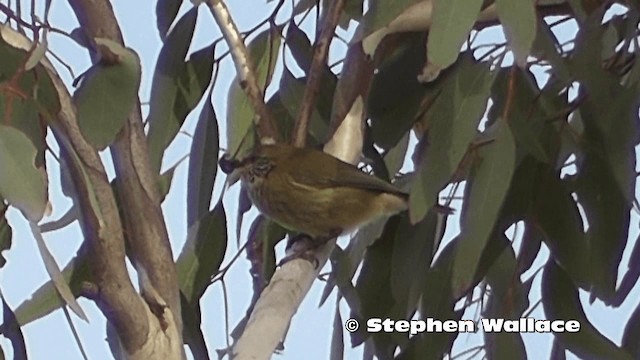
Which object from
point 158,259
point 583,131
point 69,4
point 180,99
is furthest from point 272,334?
point 583,131

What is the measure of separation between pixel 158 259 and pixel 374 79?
20.5 inches

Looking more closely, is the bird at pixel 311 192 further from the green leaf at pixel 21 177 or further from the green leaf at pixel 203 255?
the green leaf at pixel 21 177

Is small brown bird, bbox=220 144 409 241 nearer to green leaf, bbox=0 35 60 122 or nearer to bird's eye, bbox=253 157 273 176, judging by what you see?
bird's eye, bbox=253 157 273 176

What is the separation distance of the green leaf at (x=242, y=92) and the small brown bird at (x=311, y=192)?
0.15 feet

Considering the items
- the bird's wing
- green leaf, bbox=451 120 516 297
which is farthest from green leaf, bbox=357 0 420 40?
the bird's wing

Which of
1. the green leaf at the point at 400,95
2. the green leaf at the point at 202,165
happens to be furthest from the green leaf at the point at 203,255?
the green leaf at the point at 400,95

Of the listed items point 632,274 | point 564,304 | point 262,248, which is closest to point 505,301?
point 564,304

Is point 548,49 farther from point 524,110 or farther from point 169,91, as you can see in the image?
point 169,91

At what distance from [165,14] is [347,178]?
0.32m

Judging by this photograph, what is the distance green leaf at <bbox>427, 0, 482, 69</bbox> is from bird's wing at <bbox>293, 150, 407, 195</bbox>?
38cm

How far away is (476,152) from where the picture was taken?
1.29 meters

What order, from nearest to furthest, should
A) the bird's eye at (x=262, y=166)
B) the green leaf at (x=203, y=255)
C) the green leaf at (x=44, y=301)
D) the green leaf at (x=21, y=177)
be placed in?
the green leaf at (x=21, y=177) < the green leaf at (x=44, y=301) < the green leaf at (x=203, y=255) < the bird's eye at (x=262, y=166)

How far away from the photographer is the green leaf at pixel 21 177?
2.80 feet

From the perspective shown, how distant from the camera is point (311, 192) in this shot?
5.09ft
